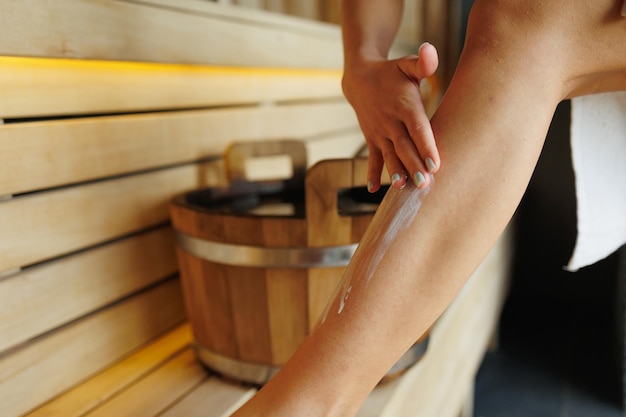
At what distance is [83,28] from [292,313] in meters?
0.60

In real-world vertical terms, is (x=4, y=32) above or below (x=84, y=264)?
above

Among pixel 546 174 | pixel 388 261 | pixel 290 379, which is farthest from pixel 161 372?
pixel 546 174

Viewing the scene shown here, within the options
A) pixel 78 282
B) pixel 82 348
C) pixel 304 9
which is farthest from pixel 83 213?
pixel 304 9

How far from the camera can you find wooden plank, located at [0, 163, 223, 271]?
0.91 meters

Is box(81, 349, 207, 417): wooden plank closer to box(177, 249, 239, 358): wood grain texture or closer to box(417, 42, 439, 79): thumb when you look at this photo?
box(177, 249, 239, 358): wood grain texture

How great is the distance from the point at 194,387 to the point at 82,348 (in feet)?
0.76

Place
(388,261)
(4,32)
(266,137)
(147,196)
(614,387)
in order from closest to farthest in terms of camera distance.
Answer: (388,261) < (4,32) < (147,196) < (266,137) < (614,387)

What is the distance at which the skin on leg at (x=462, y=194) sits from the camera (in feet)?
2.13

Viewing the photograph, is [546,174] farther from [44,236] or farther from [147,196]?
[44,236]

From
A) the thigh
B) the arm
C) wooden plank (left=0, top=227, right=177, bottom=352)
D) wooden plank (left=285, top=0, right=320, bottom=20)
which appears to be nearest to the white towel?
the thigh

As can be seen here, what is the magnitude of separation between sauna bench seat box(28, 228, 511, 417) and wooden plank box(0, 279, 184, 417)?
20 mm

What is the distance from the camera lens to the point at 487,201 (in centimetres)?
66

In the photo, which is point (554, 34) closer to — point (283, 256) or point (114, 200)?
point (283, 256)

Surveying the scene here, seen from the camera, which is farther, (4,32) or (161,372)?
(161,372)
